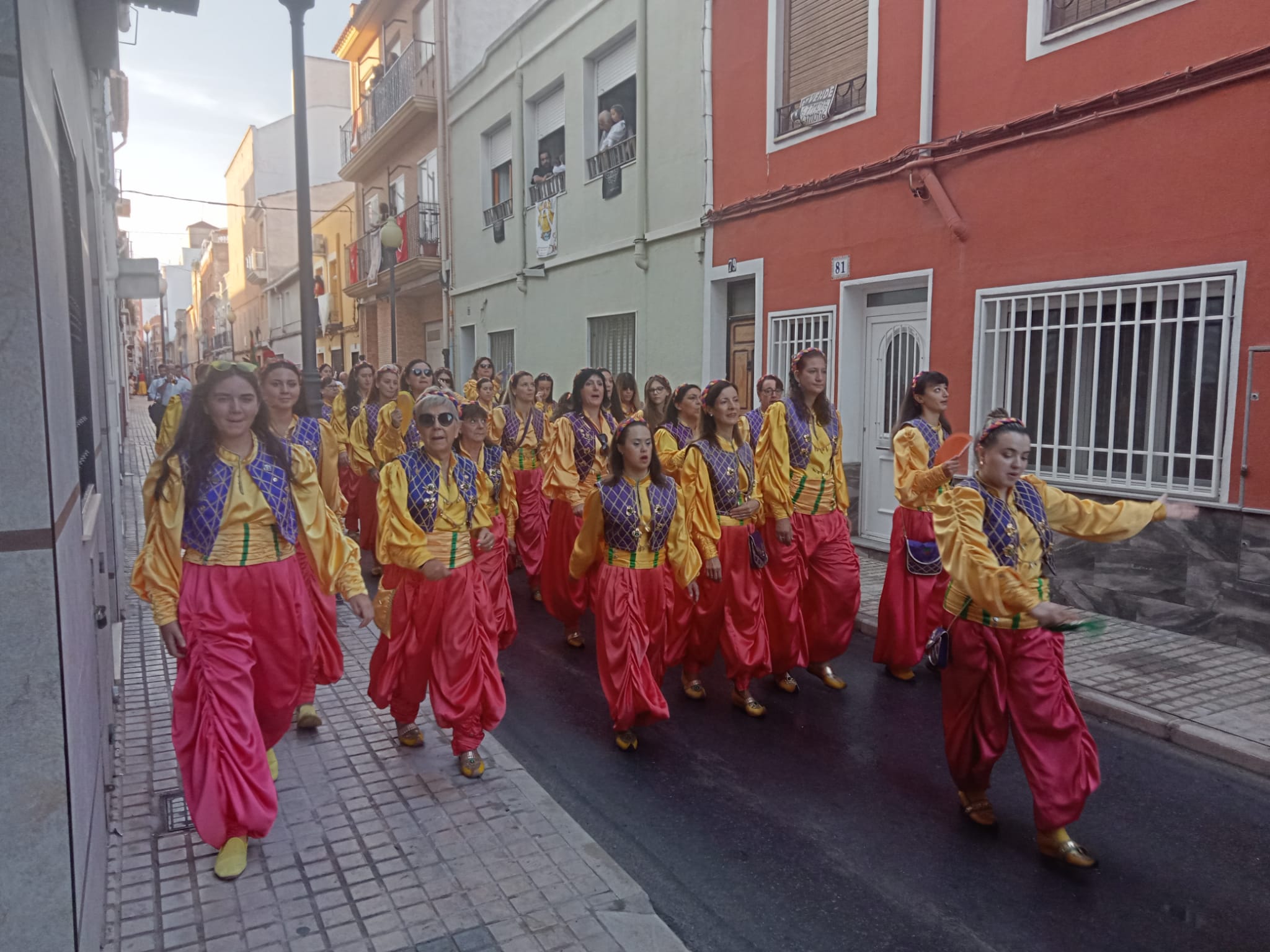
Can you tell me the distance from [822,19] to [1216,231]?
17.6 feet

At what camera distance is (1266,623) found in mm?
6402

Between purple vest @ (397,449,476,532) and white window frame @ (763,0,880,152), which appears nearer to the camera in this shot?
purple vest @ (397,449,476,532)

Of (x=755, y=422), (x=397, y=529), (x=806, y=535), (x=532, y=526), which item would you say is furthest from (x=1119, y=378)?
(x=397, y=529)

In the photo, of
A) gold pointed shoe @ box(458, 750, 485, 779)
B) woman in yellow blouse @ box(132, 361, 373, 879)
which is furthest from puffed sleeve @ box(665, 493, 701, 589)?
woman in yellow blouse @ box(132, 361, 373, 879)

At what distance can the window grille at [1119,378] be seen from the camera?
6.89m

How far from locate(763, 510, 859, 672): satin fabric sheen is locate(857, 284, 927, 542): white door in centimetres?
380

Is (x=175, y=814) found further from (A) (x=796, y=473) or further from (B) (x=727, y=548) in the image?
(A) (x=796, y=473)

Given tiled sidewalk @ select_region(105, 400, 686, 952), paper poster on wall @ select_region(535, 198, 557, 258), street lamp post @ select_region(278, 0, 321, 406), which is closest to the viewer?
tiled sidewalk @ select_region(105, 400, 686, 952)

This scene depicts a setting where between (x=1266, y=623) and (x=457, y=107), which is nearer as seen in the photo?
(x=1266, y=623)

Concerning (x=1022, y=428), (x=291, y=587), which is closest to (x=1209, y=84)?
(x=1022, y=428)

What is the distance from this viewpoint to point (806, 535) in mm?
6148

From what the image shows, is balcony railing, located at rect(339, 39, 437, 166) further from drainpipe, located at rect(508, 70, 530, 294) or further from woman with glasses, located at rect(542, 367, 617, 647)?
woman with glasses, located at rect(542, 367, 617, 647)

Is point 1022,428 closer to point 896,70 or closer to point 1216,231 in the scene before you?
point 1216,231

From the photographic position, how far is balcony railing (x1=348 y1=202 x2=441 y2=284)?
2247cm
